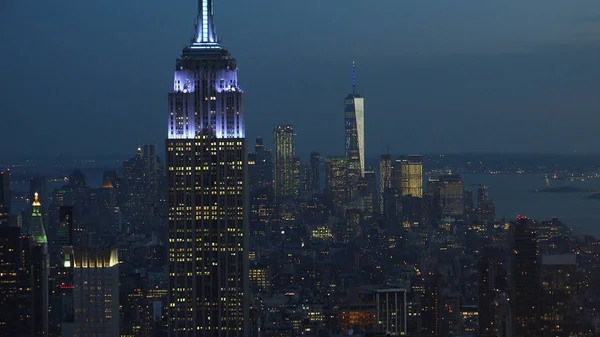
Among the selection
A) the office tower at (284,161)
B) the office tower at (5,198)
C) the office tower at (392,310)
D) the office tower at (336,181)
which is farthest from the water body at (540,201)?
the office tower at (5,198)

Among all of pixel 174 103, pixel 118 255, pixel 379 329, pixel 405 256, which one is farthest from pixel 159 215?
pixel 405 256

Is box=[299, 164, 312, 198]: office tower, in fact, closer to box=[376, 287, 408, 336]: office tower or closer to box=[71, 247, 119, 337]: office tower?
box=[376, 287, 408, 336]: office tower

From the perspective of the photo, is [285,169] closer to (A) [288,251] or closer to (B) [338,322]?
(A) [288,251]

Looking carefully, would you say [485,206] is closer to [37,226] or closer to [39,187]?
[39,187]

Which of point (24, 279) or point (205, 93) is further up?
point (205, 93)

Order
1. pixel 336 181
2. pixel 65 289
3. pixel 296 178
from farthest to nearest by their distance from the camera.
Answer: pixel 296 178, pixel 336 181, pixel 65 289

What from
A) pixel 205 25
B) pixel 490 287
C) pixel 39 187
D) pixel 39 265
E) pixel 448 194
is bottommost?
pixel 490 287

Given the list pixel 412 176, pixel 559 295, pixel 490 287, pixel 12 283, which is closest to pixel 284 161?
pixel 412 176
